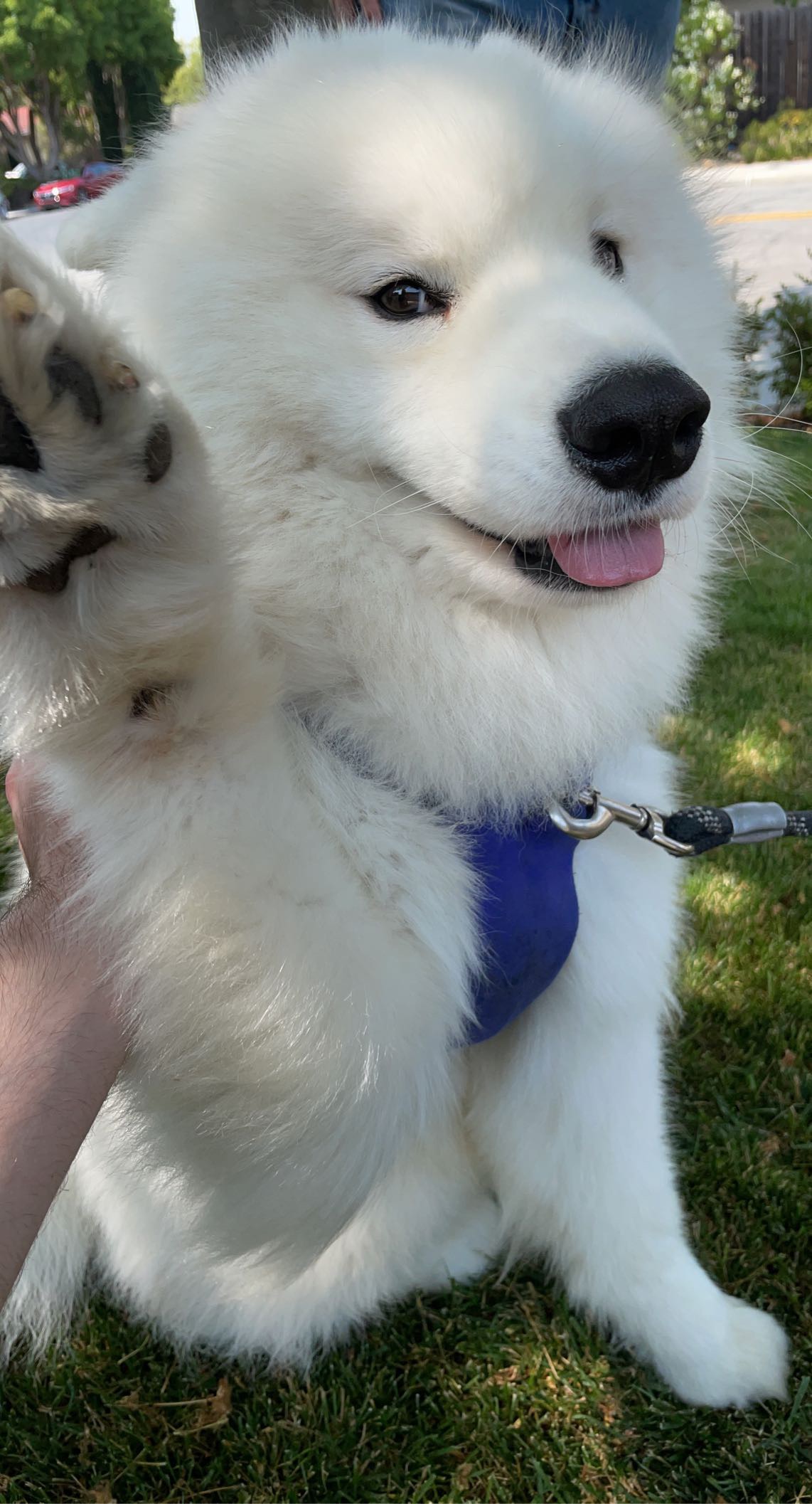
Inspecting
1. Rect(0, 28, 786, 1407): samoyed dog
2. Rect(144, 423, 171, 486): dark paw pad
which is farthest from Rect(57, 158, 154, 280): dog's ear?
Rect(144, 423, 171, 486): dark paw pad

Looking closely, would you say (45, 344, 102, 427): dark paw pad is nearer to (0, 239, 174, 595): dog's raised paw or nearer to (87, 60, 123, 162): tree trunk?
(0, 239, 174, 595): dog's raised paw

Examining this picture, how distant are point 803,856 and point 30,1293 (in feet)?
7.74

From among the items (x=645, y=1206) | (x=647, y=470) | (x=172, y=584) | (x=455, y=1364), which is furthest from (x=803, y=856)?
(x=172, y=584)

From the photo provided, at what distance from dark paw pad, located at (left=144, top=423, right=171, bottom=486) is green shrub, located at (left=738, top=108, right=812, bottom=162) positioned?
2419 cm

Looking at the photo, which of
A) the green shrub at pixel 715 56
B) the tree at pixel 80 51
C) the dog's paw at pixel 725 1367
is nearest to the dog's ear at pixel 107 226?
the dog's paw at pixel 725 1367

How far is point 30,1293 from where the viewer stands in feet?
6.36

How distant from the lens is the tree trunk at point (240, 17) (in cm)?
194

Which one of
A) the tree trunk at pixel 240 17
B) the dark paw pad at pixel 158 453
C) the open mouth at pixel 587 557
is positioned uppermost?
the tree trunk at pixel 240 17

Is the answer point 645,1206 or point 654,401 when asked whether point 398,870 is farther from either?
point 645,1206

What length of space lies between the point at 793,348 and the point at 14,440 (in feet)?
22.8

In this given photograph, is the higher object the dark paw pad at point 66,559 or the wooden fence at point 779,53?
the wooden fence at point 779,53

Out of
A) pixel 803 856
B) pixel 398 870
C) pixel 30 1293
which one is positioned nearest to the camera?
pixel 398 870

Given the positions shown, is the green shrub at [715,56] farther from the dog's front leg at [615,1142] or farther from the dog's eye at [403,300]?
the dog's front leg at [615,1142]

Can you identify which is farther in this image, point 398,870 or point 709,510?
point 709,510
